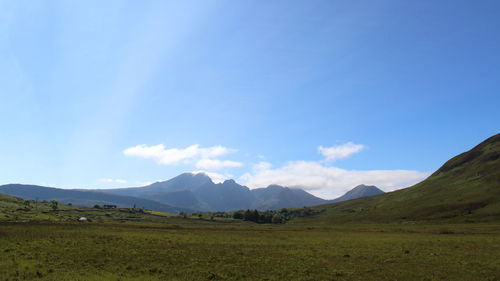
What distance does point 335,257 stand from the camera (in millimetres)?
41594

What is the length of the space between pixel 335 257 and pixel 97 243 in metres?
38.3

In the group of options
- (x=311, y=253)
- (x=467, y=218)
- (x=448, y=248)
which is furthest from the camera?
(x=467, y=218)

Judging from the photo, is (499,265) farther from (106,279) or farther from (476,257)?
(106,279)

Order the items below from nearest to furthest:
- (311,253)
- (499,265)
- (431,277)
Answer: (431,277) < (499,265) < (311,253)

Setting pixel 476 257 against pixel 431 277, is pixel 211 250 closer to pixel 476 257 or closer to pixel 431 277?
pixel 431 277

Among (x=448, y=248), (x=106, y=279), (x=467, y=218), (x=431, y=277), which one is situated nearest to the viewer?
(x=106, y=279)

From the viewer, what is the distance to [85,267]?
102 feet

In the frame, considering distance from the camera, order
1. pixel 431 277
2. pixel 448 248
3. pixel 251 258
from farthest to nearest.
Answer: pixel 448 248, pixel 251 258, pixel 431 277

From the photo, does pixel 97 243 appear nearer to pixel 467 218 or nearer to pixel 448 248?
pixel 448 248

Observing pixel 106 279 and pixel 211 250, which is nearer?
pixel 106 279

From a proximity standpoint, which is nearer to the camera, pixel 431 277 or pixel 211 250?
pixel 431 277

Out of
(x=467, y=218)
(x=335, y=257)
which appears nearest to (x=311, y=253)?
(x=335, y=257)

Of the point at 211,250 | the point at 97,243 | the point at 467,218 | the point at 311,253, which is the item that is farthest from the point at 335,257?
the point at 467,218

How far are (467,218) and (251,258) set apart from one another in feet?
507
